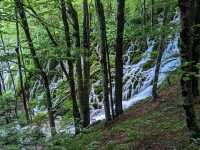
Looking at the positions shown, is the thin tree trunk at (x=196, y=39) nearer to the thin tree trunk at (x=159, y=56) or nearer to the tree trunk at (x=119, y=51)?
the thin tree trunk at (x=159, y=56)

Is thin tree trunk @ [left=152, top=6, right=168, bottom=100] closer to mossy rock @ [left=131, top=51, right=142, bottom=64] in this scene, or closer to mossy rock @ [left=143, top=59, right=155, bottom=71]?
mossy rock @ [left=143, top=59, right=155, bottom=71]

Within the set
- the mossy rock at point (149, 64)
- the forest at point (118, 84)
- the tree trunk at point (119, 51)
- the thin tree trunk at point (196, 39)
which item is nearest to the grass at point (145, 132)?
the forest at point (118, 84)

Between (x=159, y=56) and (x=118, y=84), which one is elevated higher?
(x=159, y=56)

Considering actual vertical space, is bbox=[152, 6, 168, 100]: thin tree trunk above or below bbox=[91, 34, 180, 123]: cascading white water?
above

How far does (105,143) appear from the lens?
31.3 feet

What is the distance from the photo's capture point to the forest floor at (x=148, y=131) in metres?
7.77

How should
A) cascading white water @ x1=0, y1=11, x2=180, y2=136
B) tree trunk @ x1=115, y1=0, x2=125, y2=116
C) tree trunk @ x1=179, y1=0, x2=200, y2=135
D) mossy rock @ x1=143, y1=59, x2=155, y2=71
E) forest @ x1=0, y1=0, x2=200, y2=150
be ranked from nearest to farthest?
tree trunk @ x1=179, y1=0, x2=200, y2=135 → forest @ x1=0, y1=0, x2=200, y2=150 → tree trunk @ x1=115, y1=0, x2=125, y2=116 → cascading white water @ x1=0, y1=11, x2=180, y2=136 → mossy rock @ x1=143, y1=59, x2=155, y2=71

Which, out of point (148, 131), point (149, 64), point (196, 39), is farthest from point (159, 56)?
point (149, 64)

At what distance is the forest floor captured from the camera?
7766 mm

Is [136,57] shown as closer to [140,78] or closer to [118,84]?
[140,78]

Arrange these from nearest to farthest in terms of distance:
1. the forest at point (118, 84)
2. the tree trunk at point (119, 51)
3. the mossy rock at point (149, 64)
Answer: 1. the forest at point (118, 84)
2. the tree trunk at point (119, 51)
3. the mossy rock at point (149, 64)

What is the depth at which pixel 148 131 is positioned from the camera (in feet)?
29.8

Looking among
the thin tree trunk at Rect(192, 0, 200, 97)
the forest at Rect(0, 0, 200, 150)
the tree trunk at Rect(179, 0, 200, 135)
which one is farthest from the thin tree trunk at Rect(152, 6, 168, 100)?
the tree trunk at Rect(179, 0, 200, 135)

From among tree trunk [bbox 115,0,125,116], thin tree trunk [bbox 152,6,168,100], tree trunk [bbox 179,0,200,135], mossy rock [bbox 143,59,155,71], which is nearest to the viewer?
tree trunk [bbox 179,0,200,135]
